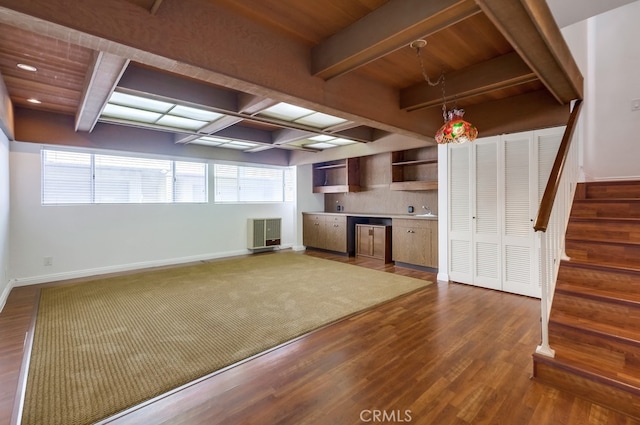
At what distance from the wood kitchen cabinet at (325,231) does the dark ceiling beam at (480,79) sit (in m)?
3.76

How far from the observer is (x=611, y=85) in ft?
13.8

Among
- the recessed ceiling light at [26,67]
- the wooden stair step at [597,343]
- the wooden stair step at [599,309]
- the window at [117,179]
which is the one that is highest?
the recessed ceiling light at [26,67]

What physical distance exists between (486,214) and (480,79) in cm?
199

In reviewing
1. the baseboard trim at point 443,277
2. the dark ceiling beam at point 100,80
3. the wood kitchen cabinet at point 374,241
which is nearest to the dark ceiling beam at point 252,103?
the dark ceiling beam at point 100,80

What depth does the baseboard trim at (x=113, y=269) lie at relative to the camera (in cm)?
445

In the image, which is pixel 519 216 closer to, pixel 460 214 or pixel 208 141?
pixel 460 214

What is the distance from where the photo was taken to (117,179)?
17.3ft

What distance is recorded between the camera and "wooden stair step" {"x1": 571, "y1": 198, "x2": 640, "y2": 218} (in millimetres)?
3004

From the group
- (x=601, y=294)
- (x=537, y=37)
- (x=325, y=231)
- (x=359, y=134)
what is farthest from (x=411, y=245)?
(x=537, y=37)

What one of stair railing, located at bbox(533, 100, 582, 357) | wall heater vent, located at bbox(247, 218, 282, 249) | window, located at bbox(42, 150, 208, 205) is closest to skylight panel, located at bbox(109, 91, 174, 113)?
window, located at bbox(42, 150, 208, 205)

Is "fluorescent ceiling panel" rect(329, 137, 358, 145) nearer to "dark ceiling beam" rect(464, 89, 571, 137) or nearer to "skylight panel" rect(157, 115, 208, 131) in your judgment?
"dark ceiling beam" rect(464, 89, 571, 137)

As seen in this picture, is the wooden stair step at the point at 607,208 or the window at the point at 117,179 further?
the window at the point at 117,179

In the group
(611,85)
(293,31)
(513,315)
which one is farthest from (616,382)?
(611,85)

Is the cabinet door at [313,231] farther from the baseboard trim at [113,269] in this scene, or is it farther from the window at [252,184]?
the baseboard trim at [113,269]
